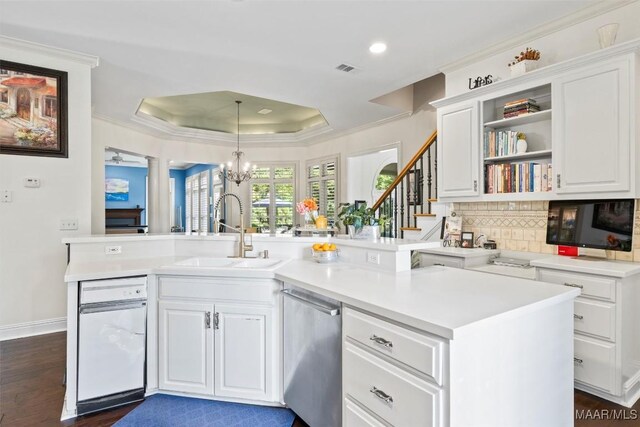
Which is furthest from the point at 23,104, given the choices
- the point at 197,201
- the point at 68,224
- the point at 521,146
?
the point at 197,201

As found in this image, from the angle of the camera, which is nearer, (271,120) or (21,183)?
(21,183)

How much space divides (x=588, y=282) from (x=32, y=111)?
4.92 m

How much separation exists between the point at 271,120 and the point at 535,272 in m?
6.31

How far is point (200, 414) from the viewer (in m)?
2.17

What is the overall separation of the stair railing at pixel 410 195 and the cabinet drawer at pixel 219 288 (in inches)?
99.0

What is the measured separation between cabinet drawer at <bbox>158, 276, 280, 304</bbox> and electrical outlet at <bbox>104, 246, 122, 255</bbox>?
0.77 m

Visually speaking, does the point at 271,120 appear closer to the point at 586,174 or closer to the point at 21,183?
the point at 21,183

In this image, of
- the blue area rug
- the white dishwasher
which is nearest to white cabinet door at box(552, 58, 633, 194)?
the blue area rug

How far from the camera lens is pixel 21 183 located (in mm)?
3221

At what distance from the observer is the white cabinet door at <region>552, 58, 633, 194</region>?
2.40 m

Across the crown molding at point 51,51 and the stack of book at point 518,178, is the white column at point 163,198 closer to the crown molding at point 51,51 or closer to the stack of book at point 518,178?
the crown molding at point 51,51

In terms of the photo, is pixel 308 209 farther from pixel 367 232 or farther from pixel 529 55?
pixel 529 55

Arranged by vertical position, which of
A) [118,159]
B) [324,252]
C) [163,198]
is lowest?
[324,252]

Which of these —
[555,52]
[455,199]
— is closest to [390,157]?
[455,199]
